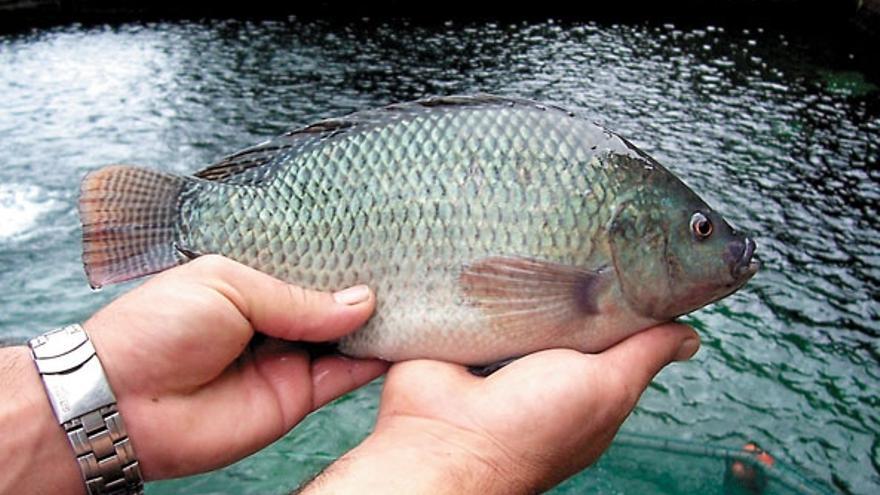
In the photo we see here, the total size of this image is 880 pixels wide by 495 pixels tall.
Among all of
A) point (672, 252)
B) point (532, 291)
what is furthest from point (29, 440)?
point (672, 252)

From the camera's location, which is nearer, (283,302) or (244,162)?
(283,302)

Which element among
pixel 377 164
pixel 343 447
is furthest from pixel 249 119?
pixel 377 164

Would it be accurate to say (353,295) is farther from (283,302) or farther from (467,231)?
(467,231)

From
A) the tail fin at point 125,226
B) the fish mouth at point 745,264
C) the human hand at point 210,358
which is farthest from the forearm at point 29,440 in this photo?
the fish mouth at point 745,264

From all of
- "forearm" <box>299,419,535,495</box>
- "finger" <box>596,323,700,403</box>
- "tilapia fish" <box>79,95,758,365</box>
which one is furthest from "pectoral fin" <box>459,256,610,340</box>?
"forearm" <box>299,419,535,495</box>

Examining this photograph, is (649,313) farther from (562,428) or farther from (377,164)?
(377,164)
